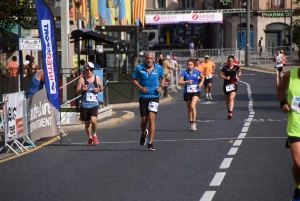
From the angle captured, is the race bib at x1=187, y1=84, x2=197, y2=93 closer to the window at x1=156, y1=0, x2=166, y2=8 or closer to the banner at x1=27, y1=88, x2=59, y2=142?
the banner at x1=27, y1=88, x2=59, y2=142

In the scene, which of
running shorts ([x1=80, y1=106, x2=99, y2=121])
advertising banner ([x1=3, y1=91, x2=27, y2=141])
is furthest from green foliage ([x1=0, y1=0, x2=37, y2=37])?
running shorts ([x1=80, y1=106, x2=99, y2=121])

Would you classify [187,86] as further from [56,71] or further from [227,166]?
[227,166]

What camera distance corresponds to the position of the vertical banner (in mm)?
16594

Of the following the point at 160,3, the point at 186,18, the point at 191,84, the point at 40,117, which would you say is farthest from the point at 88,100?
the point at 160,3

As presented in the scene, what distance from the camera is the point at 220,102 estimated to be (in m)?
30.9

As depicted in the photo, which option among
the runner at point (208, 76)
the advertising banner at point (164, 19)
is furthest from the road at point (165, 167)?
the advertising banner at point (164, 19)

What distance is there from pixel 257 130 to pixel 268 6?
71.0m

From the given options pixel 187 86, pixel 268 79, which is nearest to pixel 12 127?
pixel 187 86

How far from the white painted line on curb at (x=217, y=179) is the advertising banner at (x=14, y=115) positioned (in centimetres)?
525

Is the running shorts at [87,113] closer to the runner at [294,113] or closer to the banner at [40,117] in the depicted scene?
the banner at [40,117]

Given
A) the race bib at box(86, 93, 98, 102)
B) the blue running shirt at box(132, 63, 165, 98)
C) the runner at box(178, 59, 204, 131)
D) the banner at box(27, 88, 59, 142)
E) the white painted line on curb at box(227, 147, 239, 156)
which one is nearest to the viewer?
the white painted line on curb at box(227, 147, 239, 156)

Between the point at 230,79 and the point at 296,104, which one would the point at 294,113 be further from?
the point at 230,79

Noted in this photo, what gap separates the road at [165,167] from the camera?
34.0 ft

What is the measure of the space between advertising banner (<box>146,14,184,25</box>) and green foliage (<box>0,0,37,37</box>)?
63.7 m
